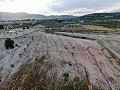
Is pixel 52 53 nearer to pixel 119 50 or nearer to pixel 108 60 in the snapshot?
pixel 108 60

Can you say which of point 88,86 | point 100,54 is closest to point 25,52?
point 100,54

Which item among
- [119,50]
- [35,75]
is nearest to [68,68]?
[35,75]

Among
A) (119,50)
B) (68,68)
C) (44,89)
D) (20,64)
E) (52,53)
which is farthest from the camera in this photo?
(119,50)

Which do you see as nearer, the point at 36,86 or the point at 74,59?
the point at 36,86

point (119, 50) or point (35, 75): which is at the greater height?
point (35, 75)

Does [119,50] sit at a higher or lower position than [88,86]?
lower

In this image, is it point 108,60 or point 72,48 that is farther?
point 72,48

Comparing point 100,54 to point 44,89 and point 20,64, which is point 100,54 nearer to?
point 20,64

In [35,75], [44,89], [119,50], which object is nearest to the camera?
[44,89]

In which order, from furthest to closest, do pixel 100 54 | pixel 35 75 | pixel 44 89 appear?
pixel 100 54, pixel 35 75, pixel 44 89
